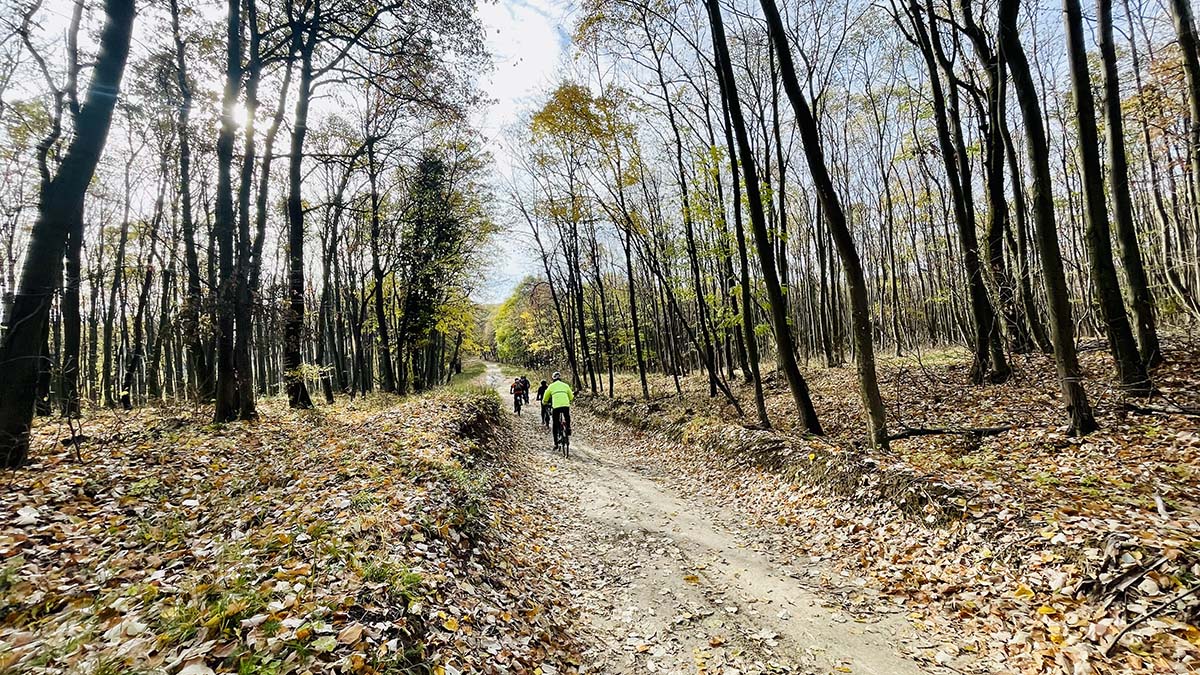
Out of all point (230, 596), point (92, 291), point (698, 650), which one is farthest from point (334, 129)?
point (698, 650)

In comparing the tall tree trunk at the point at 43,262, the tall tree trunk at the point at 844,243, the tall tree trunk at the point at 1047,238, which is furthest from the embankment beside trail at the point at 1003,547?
the tall tree trunk at the point at 43,262

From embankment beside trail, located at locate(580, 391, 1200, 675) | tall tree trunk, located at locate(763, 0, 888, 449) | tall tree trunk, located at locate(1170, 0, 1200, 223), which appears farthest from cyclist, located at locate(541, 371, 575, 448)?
tall tree trunk, located at locate(1170, 0, 1200, 223)

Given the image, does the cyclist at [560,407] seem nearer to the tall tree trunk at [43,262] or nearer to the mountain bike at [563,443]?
the mountain bike at [563,443]

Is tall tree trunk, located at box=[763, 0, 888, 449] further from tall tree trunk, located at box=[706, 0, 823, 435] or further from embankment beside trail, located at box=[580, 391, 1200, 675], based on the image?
tall tree trunk, located at box=[706, 0, 823, 435]

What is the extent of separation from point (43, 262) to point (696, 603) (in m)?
8.25

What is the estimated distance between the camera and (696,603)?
4.99m

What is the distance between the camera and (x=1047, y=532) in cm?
460

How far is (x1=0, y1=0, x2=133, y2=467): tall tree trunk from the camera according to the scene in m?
5.40

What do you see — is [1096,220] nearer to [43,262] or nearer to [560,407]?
[560,407]

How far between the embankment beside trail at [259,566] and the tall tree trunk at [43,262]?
0.65m

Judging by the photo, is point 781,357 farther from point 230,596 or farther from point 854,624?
point 230,596

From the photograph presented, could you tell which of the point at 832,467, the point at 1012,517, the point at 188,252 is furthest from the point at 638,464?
the point at 188,252

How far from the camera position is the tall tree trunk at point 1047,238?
6652 mm

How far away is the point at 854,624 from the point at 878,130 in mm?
23826
